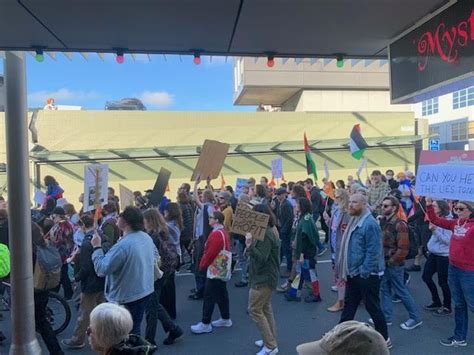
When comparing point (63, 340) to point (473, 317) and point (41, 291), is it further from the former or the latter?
point (473, 317)

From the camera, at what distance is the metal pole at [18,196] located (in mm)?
4508

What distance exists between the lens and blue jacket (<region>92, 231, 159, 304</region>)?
4441mm

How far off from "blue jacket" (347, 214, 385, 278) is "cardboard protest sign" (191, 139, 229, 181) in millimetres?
3304

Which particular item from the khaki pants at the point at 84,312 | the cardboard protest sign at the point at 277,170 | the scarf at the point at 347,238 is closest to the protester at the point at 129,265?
the khaki pants at the point at 84,312

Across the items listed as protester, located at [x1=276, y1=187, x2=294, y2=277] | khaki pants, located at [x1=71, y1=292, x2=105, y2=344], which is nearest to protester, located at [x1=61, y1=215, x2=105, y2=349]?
khaki pants, located at [x1=71, y1=292, x2=105, y2=344]

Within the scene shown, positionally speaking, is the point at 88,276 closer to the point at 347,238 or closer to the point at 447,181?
the point at 347,238

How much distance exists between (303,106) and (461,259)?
2466 centimetres

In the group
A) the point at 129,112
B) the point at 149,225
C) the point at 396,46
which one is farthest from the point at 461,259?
the point at 129,112

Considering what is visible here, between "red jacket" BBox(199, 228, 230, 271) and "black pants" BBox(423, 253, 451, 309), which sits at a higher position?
"red jacket" BBox(199, 228, 230, 271)

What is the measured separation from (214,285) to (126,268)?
6.41ft

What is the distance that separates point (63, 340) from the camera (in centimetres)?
588

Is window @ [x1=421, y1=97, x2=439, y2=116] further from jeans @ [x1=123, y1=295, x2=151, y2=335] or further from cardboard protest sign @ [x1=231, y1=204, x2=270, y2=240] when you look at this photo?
jeans @ [x1=123, y1=295, x2=151, y2=335]

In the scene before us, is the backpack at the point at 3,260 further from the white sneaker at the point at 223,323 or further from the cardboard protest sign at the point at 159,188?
the white sneaker at the point at 223,323

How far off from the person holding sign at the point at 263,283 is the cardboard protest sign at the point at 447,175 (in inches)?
74.7
